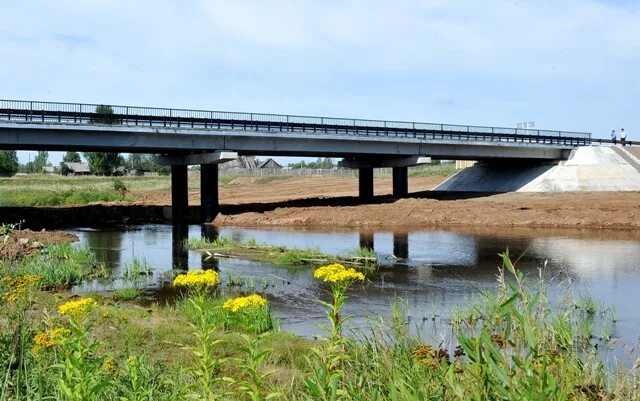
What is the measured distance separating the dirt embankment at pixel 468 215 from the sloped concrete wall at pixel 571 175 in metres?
7.72

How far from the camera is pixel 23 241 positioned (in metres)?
29.2

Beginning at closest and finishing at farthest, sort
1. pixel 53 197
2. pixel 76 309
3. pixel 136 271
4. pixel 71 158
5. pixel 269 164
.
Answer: pixel 76 309
pixel 136 271
pixel 53 197
pixel 269 164
pixel 71 158

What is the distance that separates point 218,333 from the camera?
42.6ft

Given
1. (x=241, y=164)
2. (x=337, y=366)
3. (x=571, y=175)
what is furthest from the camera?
(x=241, y=164)

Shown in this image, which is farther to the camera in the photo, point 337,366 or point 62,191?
point 62,191

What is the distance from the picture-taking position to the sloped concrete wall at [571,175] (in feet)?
203

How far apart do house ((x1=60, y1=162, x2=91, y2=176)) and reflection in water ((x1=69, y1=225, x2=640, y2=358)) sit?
119151 millimetres

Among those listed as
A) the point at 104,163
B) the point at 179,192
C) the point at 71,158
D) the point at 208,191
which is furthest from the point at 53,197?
the point at 71,158

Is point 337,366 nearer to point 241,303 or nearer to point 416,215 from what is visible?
point 241,303

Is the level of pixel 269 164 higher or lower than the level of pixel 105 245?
higher

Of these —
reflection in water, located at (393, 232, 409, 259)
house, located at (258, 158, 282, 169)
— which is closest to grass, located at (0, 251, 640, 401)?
reflection in water, located at (393, 232, 409, 259)

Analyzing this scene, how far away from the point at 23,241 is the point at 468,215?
2922 cm

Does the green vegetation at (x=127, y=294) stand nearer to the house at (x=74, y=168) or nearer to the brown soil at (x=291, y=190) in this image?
the brown soil at (x=291, y=190)

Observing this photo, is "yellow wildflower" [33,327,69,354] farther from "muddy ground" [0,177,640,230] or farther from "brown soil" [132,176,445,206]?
"brown soil" [132,176,445,206]
